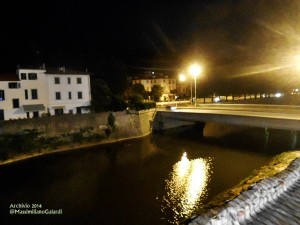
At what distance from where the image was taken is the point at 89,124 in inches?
1849

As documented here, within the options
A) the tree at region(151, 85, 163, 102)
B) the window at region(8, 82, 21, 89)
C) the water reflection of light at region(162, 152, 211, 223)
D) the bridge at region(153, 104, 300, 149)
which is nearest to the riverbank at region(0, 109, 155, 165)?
the bridge at region(153, 104, 300, 149)

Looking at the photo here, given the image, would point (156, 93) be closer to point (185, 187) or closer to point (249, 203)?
point (185, 187)

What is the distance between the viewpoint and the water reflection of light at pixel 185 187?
75.8 feet

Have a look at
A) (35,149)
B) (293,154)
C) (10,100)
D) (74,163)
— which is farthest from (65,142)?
(293,154)

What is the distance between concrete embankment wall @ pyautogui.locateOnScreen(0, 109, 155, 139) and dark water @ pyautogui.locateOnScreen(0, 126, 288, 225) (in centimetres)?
422

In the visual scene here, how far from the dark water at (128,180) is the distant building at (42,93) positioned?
11336 mm

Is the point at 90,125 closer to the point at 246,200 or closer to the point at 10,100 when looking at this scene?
the point at 10,100

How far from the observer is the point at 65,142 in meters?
43.8

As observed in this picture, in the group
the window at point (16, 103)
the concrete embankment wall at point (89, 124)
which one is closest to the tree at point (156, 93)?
the concrete embankment wall at point (89, 124)

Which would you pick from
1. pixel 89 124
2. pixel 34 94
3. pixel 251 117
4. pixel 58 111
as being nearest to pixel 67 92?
pixel 58 111

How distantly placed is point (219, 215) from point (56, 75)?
43.8 metres

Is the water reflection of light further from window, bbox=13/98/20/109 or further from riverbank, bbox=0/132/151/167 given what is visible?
window, bbox=13/98/20/109

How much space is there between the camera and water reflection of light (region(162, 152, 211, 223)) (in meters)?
23.1

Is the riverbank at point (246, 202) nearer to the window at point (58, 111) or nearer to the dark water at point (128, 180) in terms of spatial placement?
the dark water at point (128, 180)
